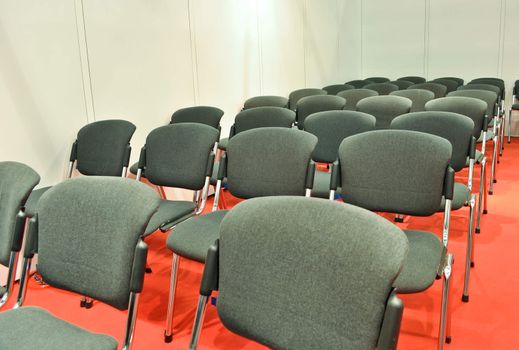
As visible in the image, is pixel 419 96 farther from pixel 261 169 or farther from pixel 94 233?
pixel 94 233

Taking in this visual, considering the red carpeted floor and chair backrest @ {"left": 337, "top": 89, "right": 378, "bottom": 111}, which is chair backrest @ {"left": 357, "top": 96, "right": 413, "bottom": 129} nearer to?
chair backrest @ {"left": 337, "top": 89, "right": 378, "bottom": 111}

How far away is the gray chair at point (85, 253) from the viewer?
5.46ft

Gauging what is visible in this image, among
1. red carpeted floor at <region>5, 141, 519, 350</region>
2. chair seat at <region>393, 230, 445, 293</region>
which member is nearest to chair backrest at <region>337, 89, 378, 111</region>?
red carpeted floor at <region>5, 141, 519, 350</region>

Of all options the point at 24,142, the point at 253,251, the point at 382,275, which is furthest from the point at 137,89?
the point at 382,275

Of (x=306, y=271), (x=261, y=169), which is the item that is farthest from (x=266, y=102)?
(x=306, y=271)

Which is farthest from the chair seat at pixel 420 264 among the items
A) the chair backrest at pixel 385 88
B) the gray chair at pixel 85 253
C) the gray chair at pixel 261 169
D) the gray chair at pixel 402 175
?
the chair backrest at pixel 385 88

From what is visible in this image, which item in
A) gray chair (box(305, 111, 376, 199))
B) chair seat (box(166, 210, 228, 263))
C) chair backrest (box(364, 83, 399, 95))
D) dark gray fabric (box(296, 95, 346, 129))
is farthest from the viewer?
chair backrest (box(364, 83, 399, 95))

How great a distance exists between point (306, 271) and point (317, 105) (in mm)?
3774

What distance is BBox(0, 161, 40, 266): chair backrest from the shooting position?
2.09 metres

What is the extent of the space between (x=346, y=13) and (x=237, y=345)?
7.59 metres

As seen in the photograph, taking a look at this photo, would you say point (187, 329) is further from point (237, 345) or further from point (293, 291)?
point (293, 291)

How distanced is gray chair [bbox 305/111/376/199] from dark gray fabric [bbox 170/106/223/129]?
110 cm

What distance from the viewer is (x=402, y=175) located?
8.01ft

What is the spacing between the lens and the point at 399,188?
246 centimetres
